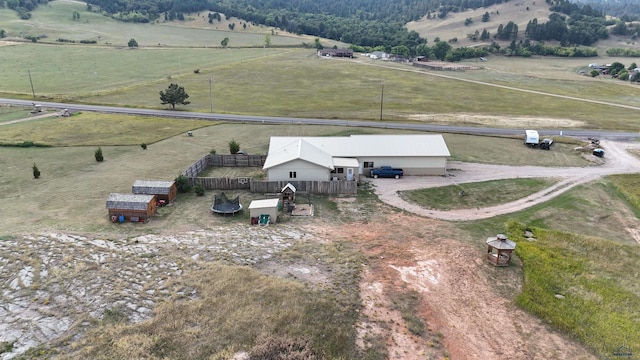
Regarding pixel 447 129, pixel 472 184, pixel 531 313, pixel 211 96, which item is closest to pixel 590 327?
pixel 531 313

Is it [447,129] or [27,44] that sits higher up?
[27,44]

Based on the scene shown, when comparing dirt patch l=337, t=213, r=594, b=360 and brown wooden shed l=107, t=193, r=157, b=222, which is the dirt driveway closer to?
dirt patch l=337, t=213, r=594, b=360

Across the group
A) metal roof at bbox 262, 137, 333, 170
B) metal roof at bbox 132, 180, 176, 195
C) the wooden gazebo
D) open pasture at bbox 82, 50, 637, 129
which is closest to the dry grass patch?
the wooden gazebo

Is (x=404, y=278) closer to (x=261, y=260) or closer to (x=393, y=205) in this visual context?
(x=261, y=260)

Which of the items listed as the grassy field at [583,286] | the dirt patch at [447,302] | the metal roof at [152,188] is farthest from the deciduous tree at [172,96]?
the grassy field at [583,286]

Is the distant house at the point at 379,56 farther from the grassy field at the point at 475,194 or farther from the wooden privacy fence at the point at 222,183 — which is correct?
the wooden privacy fence at the point at 222,183
